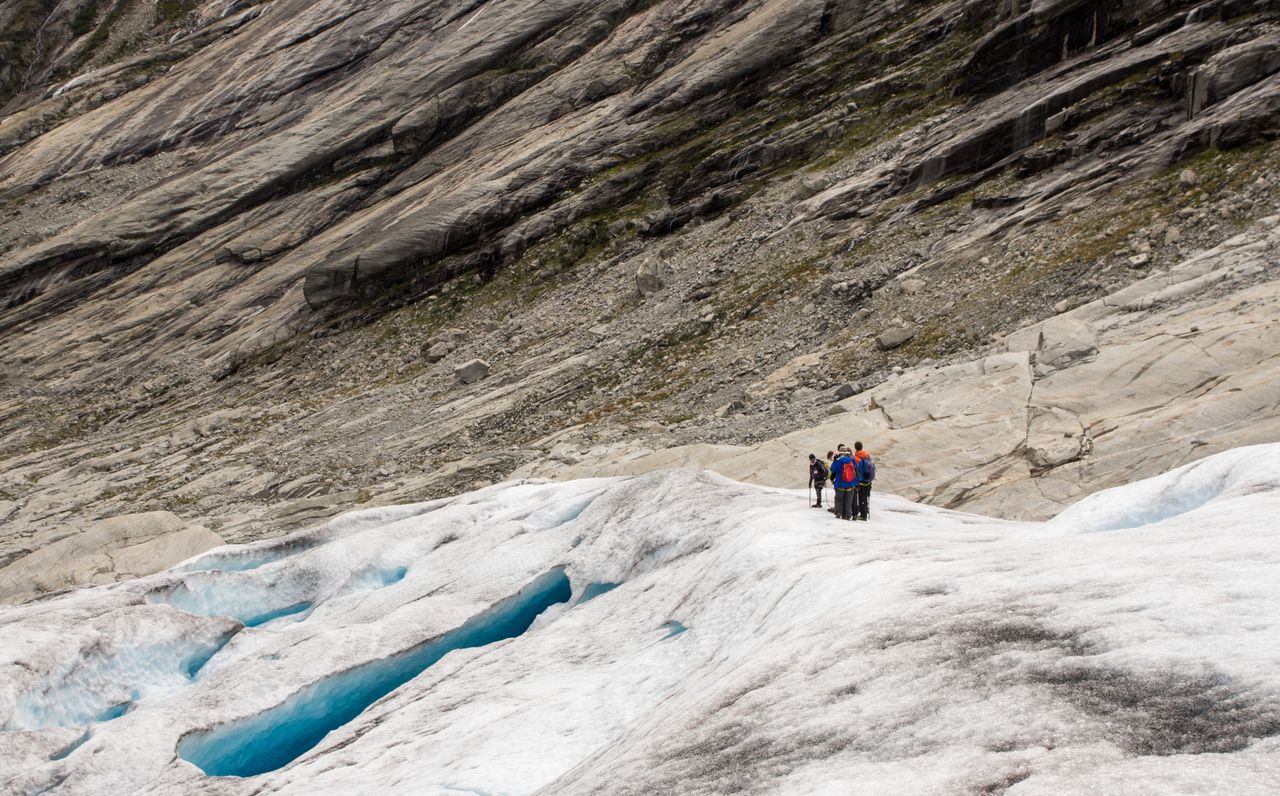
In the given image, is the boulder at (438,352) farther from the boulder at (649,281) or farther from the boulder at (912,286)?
the boulder at (912,286)

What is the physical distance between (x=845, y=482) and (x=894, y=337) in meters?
19.9

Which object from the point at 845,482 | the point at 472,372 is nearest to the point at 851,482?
Result: the point at 845,482

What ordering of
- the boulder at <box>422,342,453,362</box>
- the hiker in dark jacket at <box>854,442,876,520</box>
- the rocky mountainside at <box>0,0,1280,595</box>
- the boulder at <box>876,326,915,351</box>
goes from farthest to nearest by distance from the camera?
the boulder at <box>422,342,453,362</box>
the boulder at <box>876,326,915,351</box>
the rocky mountainside at <box>0,0,1280,595</box>
the hiker in dark jacket at <box>854,442,876,520</box>

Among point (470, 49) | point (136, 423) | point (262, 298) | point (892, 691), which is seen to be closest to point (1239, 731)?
point (892, 691)

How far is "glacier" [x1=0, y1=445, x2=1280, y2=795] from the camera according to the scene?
7.56 meters

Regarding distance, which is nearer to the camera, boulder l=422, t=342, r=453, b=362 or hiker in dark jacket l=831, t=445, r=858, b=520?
hiker in dark jacket l=831, t=445, r=858, b=520

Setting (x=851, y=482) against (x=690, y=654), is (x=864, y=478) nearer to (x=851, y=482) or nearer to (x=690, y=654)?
(x=851, y=482)

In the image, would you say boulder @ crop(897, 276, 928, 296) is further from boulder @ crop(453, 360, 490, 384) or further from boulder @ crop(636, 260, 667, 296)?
boulder @ crop(453, 360, 490, 384)

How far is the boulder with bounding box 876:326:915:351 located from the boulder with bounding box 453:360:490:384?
2343cm

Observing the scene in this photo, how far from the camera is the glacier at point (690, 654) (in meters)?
7.56

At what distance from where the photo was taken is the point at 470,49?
75.0m

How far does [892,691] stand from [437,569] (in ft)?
55.8

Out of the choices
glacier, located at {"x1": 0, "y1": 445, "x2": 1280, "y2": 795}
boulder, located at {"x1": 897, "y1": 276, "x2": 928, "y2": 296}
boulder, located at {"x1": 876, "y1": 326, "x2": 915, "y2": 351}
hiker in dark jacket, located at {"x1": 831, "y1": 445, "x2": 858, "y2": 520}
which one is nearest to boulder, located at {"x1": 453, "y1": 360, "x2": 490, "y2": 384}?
glacier, located at {"x1": 0, "y1": 445, "x2": 1280, "y2": 795}

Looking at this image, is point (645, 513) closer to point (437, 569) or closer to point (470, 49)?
point (437, 569)
